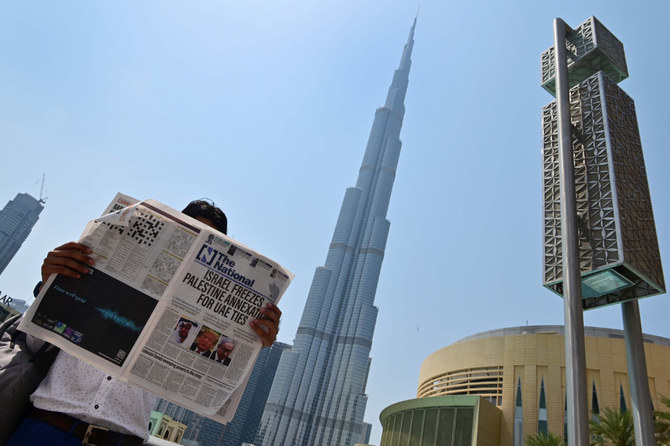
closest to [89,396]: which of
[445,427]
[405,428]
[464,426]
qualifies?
[464,426]

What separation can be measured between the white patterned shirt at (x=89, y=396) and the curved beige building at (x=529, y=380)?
1083 inches

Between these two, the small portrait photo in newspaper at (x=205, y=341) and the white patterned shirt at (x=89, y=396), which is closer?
the white patterned shirt at (x=89, y=396)

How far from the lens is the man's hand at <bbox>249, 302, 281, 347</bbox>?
2.50 metres

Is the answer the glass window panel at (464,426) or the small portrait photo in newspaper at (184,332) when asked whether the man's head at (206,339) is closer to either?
the small portrait photo in newspaper at (184,332)

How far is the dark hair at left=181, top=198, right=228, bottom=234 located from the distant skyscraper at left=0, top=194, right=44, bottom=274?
164 meters

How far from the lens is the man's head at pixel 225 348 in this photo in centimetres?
243

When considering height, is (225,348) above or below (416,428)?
below

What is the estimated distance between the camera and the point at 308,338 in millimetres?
117500

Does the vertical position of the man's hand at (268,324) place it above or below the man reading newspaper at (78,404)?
above

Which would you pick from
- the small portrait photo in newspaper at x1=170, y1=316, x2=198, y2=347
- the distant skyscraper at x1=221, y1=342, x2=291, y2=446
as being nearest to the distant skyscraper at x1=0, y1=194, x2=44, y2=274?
the distant skyscraper at x1=221, y1=342, x2=291, y2=446

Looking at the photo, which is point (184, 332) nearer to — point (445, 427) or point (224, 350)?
point (224, 350)

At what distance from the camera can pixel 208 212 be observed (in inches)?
120

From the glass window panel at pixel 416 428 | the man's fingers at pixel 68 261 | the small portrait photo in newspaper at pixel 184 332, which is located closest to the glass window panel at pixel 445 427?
the glass window panel at pixel 416 428

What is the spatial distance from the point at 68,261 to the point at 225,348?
99 cm
